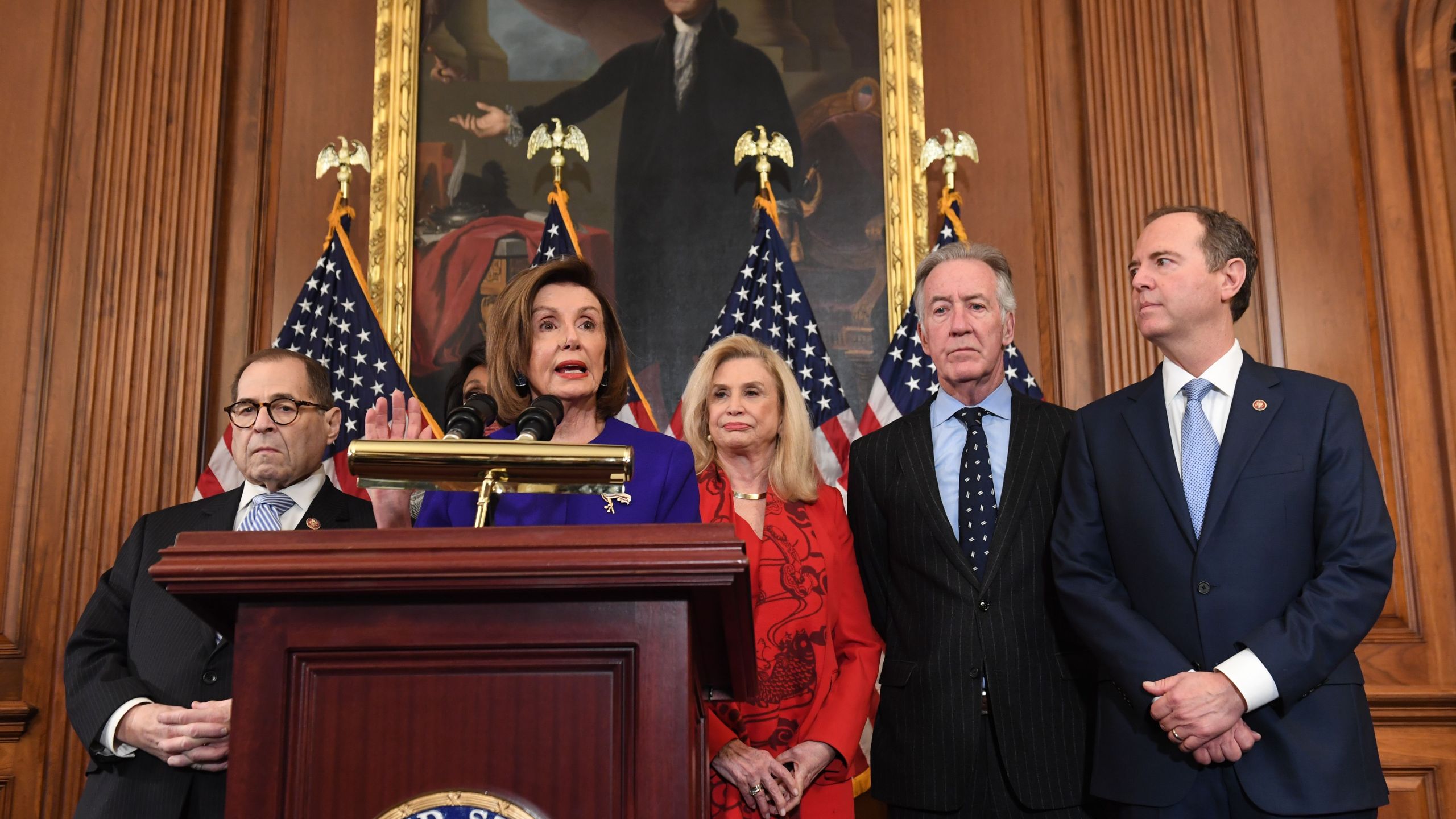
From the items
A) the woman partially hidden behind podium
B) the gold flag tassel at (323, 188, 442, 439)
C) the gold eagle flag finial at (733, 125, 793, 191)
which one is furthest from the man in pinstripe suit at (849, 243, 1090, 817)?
the gold flag tassel at (323, 188, 442, 439)

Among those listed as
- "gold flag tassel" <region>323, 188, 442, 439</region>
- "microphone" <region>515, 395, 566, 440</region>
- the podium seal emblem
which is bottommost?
the podium seal emblem

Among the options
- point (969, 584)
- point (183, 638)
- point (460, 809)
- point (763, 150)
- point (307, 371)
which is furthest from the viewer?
point (763, 150)

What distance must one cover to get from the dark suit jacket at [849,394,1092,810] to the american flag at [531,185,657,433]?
1.63 m

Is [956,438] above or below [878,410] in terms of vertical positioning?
below

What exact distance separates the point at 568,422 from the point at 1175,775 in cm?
136

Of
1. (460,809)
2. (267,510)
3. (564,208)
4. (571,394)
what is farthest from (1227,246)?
(564,208)

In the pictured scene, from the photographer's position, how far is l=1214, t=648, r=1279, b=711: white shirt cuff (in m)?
2.26

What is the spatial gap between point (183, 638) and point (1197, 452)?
86.1 inches

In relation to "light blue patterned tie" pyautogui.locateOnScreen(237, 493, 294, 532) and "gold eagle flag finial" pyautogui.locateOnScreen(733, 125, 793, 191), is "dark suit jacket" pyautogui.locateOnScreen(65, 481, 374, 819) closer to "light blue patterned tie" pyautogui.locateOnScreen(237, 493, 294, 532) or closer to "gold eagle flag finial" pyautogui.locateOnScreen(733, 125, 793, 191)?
"light blue patterned tie" pyautogui.locateOnScreen(237, 493, 294, 532)

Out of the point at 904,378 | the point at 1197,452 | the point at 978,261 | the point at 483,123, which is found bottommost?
the point at 1197,452

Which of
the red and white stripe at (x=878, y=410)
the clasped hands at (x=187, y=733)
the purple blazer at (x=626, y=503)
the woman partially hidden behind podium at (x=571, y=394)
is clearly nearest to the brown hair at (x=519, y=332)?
the woman partially hidden behind podium at (x=571, y=394)

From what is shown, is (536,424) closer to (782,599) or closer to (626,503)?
(626,503)

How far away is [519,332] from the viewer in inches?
95.7

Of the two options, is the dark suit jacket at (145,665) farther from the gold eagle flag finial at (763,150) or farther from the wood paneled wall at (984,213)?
the gold eagle flag finial at (763,150)
